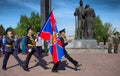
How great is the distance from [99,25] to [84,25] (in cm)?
4573

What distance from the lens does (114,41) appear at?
19.1 metres

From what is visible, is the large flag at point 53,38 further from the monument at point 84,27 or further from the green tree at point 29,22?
the green tree at point 29,22

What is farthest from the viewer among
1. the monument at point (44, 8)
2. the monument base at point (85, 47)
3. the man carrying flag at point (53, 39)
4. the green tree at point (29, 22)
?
the green tree at point (29, 22)

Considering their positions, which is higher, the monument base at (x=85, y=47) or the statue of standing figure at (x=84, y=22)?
the statue of standing figure at (x=84, y=22)

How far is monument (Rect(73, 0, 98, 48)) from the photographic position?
66.5ft

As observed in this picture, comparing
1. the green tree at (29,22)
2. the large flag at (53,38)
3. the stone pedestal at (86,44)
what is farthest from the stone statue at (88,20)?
the green tree at (29,22)

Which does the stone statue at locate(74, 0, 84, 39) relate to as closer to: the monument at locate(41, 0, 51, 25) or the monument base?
the monument base

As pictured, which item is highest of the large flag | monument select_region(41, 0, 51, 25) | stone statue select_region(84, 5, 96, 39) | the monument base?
monument select_region(41, 0, 51, 25)

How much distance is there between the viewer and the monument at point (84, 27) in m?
20.3

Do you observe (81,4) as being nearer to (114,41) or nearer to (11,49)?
(114,41)

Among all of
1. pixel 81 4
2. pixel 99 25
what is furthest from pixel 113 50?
pixel 99 25

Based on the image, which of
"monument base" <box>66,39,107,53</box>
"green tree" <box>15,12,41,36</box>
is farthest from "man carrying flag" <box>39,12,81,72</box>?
"green tree" <box>15,12,41,36</box>

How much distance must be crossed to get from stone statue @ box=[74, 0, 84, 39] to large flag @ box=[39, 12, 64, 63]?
35.9ft

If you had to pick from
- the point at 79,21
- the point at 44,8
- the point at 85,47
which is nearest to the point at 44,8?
the point at 44,8
